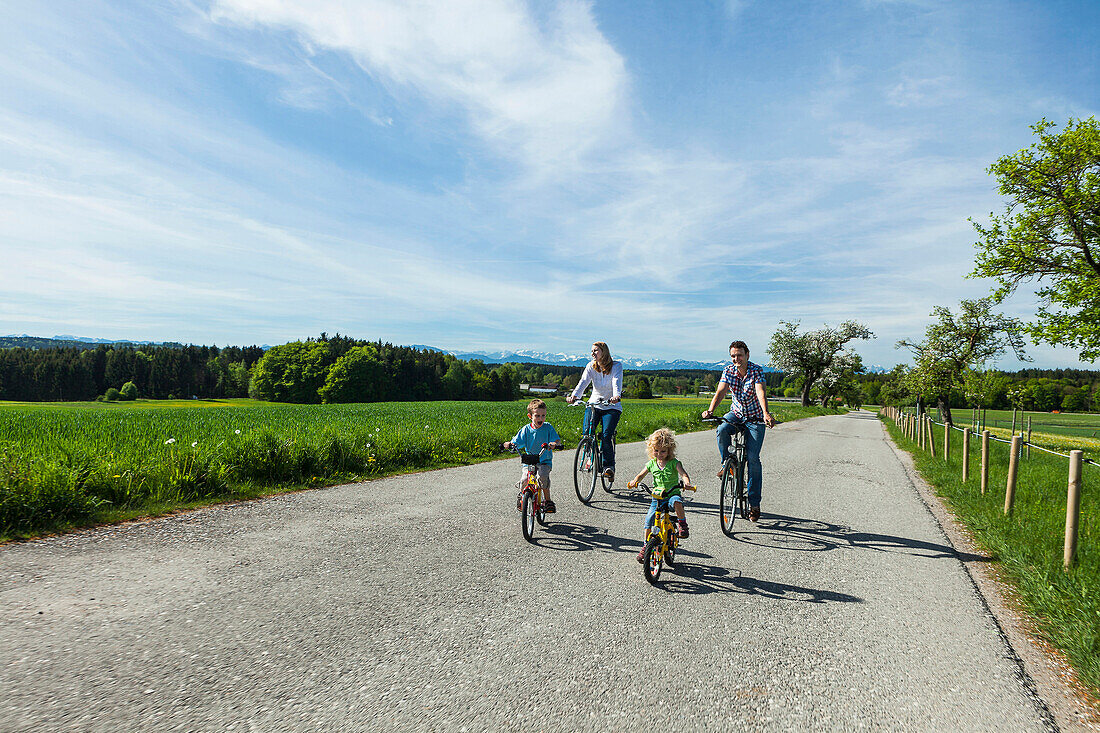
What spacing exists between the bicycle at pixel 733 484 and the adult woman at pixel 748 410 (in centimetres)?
7

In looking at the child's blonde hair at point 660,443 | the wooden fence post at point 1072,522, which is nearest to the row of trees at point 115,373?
the child's blonde hair at point 660,443

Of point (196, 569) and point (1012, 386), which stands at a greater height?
point (1012, 386)

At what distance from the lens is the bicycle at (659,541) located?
14.6ft

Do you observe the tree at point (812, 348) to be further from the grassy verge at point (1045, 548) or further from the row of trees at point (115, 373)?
the row of trees at point (115, 373)

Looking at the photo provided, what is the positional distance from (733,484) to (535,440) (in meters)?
2.45

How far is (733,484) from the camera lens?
626 centimetres

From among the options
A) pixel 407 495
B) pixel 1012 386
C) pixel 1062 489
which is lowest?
pixel 407 495

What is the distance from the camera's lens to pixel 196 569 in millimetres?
4504

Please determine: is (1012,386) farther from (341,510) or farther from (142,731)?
(142,731)

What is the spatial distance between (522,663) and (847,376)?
3046 inches

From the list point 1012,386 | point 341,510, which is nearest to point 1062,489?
point 341,510

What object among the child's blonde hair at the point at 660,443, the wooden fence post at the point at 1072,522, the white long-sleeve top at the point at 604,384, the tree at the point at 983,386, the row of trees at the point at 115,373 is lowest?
the row of trees at the point at 115,373

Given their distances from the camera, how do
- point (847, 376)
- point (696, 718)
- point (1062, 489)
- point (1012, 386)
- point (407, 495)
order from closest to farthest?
point (696, 718)
point (407, 495)
point (1062, 489)
point (1012, 386)
point (847, 376)

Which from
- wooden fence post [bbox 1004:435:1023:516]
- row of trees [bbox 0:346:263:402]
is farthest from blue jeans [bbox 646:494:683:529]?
row of trees [bbox 0:346:263:402]
